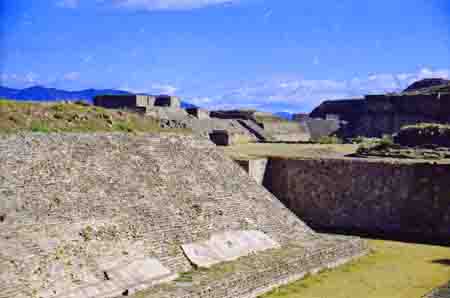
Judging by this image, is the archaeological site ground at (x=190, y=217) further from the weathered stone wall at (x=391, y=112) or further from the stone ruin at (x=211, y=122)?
the weathered stone wall at (x=391, y=112)

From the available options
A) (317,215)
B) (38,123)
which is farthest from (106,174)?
(317,215)

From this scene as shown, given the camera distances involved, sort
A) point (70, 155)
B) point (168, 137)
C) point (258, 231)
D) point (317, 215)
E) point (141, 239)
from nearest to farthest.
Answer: point (141, 239)
point (70, 155)
point (258, 231)
point (168, 137)
point (317, 215)

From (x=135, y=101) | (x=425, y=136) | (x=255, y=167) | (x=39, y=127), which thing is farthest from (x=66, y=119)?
(x=135, y=101)

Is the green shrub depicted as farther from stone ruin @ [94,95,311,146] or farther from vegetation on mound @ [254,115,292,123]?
vegetation on mound @ [254,115,292,123]

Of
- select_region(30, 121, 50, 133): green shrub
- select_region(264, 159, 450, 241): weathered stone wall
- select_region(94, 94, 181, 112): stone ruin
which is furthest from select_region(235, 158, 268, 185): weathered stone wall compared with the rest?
select_region(94, 94, 181, 112): stone ruin

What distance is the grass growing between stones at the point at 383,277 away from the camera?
14484 mm

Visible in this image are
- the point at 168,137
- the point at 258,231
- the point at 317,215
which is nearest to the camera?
the point at 258,231

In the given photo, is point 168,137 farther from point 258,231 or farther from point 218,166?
point 258,231

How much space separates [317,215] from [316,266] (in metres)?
7.53

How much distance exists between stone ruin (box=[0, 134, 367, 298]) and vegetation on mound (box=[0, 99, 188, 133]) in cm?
35

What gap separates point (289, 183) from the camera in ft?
79.9

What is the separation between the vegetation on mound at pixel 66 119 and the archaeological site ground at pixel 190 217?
0.04 meters

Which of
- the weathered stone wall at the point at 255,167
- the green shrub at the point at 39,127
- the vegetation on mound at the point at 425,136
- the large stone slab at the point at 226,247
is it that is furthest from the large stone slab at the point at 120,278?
the vegetation on mound at the point at 425,136

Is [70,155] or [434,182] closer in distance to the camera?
[70,155]
